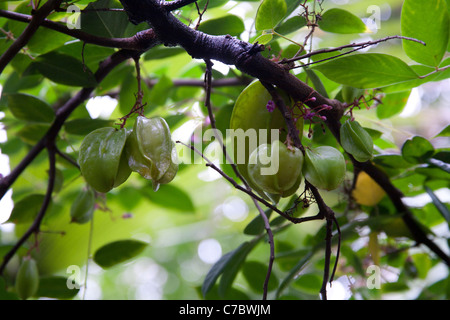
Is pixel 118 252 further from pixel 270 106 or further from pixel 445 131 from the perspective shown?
pixel 445 131

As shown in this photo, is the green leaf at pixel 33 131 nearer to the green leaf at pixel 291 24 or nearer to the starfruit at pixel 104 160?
the starfruit at pixel 104 160

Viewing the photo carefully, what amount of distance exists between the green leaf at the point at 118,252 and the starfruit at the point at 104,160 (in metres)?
0.33

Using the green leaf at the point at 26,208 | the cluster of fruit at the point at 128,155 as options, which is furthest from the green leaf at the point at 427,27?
the green leaf at the point at 26,208

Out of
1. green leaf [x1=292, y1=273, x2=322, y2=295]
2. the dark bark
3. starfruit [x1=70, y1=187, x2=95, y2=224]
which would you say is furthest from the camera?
green leaf [x1=292, y1=273, x2=322, y2=295]

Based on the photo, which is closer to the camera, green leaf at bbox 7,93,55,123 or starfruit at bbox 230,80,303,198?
starfruit at bbox 230,80,303,198

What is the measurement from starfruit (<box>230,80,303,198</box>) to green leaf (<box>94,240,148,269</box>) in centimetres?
37

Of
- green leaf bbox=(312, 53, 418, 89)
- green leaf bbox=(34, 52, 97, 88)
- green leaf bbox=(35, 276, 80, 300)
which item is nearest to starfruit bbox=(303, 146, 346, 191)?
green leaf bbox=(312, 53, 418, 89)

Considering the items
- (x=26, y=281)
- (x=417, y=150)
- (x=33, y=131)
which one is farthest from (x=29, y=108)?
(x=417, y=150)

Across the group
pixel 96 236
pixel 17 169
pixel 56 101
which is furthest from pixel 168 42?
pixel 96 236

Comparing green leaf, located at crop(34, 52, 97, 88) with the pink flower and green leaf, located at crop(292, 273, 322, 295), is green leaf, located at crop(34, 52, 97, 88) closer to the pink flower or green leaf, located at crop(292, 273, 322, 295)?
the pink flower

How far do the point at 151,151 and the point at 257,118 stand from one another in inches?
5.1

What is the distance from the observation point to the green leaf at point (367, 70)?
524 millimetres

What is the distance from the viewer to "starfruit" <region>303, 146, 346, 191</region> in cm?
42

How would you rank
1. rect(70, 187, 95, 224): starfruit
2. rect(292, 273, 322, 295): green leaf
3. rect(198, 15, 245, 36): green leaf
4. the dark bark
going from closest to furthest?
the dark bark, rect(198, 15, 245, 36): green leaf, rect(70, 187, 95, 224): starfruit, rect(292, 273, 322, 295): green leaf
